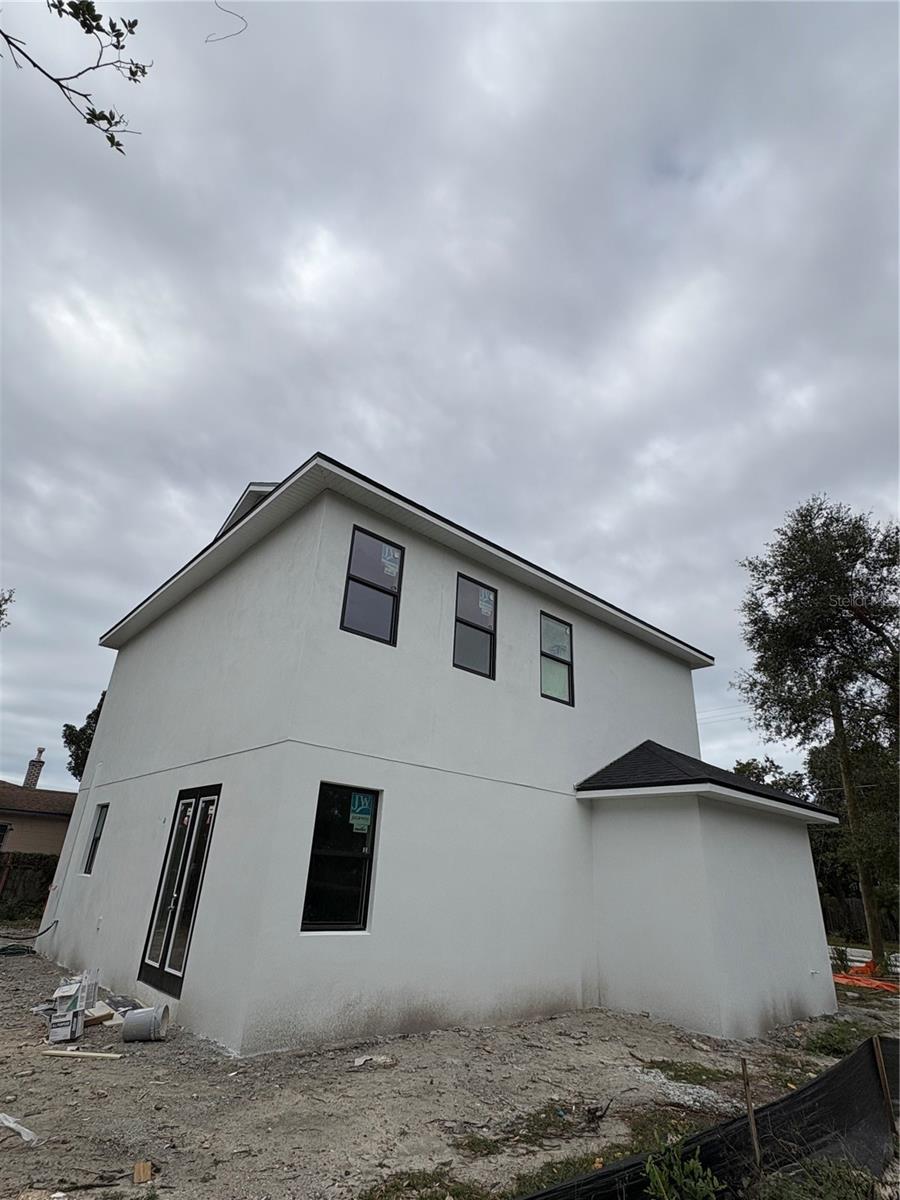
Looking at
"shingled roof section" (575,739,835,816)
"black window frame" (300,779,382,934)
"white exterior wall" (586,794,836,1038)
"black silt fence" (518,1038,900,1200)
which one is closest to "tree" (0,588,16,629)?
"black window frame" (300,779,382,934)

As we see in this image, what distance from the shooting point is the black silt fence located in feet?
9.18

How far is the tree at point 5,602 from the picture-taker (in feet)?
49.5

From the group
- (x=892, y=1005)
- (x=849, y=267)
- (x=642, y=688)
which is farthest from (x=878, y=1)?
(x=892, y=1005)

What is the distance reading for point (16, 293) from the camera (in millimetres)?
4594

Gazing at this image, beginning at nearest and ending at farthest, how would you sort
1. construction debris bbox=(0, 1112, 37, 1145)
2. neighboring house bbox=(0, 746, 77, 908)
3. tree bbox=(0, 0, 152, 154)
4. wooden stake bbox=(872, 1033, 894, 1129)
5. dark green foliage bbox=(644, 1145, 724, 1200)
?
tree bbox=(0, 0, 152, 154) < dark green foliage bbox=(644, 1145, 724, 1200) < construction debris bbox=(0, 1112, 37, 1145) < wooden stake bbox=(872, 1033, 894, 1129) < neighboring house bbox=(0, 746, 77, 908)

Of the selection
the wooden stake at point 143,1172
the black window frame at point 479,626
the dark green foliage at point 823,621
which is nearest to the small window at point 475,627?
the black window frame at point 479,626

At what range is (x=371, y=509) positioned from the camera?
764 centimetres

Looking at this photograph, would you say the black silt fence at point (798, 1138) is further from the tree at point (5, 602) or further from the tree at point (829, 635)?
the tree at point (5, 602)

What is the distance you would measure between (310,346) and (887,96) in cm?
722

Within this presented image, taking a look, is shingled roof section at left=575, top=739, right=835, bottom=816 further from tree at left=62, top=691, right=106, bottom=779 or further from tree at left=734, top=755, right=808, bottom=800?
tree at left=62, top=691, right=106, bottom=779

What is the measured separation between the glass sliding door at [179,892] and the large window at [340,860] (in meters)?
1.62

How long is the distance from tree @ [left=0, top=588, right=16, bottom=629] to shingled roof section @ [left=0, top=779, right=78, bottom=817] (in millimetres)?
5573

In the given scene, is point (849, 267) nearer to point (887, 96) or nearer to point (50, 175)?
point (887, 96)

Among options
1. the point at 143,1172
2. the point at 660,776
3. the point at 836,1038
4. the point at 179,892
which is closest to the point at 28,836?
the point at 179,892
